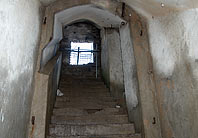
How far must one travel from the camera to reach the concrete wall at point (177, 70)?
1.58 meters

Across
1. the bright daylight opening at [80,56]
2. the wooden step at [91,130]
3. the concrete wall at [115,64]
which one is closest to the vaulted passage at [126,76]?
the wooden step at [91,130]

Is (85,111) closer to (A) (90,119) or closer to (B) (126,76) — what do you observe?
(A) (90,119)

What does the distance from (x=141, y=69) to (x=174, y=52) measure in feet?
2.06

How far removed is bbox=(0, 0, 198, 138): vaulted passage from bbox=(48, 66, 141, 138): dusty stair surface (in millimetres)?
14

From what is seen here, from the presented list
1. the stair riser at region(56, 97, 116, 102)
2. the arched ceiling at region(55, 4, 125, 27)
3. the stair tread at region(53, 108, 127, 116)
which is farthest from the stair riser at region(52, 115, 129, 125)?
the arched ceiling at region(55, 4, 125, 27)

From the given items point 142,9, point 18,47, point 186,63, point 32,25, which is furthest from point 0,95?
point 142,9

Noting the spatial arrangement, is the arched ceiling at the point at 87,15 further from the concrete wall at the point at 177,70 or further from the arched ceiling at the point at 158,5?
the concrete wall at the point at 177,70

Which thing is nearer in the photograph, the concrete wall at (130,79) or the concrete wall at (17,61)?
the concrete wall at (17,61)

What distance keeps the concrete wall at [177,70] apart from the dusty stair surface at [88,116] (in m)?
0.64

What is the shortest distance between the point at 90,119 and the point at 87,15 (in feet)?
6.91

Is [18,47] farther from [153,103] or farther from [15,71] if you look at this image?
[153,103]

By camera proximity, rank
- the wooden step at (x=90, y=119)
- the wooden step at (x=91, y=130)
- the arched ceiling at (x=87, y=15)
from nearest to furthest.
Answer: the wooden step at (x=91, y=130), the wooden step at (x=90, y=119), the arched ceiling at (x=87, y=15)

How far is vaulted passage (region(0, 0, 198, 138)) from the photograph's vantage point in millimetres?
1484

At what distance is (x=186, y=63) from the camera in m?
1.67
